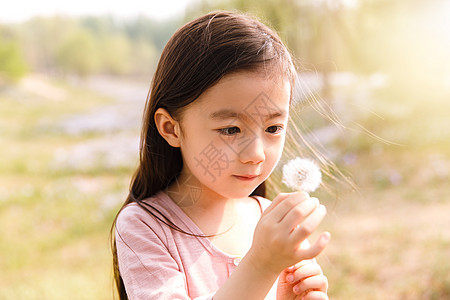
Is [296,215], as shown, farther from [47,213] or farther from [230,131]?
[47,213]

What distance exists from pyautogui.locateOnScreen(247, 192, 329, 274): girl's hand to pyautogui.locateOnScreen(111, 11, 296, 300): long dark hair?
0.21 meters

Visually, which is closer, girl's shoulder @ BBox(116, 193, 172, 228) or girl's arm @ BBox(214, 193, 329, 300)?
girl's arm @ BBox(214, 193, 329, 300)

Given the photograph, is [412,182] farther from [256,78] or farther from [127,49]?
[127,49]

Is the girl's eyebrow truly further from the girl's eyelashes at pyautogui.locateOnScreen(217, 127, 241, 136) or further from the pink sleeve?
the pink sleeve

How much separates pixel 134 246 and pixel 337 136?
3172mm

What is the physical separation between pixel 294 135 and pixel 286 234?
1.05 feet

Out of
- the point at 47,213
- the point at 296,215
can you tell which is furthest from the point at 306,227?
the point at 47,213

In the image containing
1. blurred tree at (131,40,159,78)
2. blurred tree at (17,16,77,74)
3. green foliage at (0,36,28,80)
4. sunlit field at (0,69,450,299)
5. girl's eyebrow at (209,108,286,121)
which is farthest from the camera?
blurred tree at (131,40,159,78)

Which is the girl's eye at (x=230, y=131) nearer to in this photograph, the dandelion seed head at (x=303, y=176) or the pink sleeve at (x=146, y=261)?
the dandelion seed head at (x=303, y=176)

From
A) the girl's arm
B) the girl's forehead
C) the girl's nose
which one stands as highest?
the girl's forehead

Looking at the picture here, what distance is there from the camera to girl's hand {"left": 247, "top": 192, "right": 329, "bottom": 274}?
1.95 feet

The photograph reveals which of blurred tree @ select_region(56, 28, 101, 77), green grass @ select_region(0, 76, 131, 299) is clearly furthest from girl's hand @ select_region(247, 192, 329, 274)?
blurred tree @ select_region(56, 28, 101, 77)

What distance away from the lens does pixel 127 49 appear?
5590mm

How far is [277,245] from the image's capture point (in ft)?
1.98
